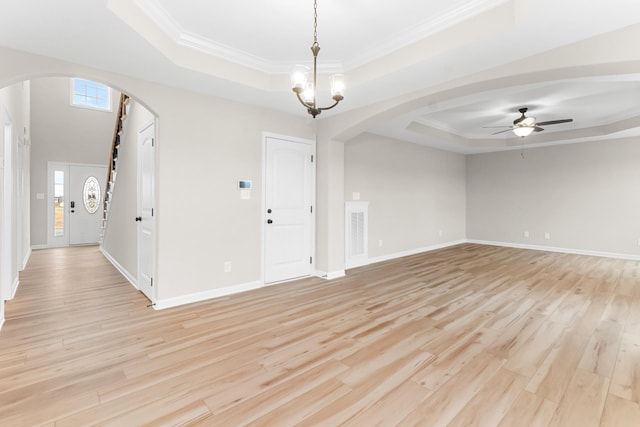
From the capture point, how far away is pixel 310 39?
10.0 feet

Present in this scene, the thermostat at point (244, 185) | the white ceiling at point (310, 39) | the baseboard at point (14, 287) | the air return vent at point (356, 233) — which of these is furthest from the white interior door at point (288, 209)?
the baseboard at point (14, 287)

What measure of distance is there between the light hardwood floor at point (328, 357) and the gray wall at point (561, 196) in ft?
11.0

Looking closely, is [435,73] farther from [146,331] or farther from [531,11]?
[146,331]

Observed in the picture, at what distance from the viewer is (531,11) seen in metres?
2.18

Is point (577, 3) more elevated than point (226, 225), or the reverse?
point (577, 3)

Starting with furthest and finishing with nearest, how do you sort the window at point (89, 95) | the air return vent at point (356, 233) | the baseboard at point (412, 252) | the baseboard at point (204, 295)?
1. the window at point (89, 95)
2. the baseboard at point (412, 252)
3. the air return vent at point (356, 233)
4. the baseboard at point (204, 295)

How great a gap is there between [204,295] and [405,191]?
493cm

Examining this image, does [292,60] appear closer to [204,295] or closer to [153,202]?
[153,202]

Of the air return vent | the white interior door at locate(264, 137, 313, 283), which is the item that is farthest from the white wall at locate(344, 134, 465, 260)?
the white interior door at locate(264, 137, 313, 283)

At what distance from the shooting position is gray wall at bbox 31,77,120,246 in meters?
7.68

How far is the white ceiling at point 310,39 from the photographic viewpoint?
2.25 metres

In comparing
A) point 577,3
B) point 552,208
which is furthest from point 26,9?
point 552,208

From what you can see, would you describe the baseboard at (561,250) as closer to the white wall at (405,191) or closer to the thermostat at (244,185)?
the white wall at (405,191)

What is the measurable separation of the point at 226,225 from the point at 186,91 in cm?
172
